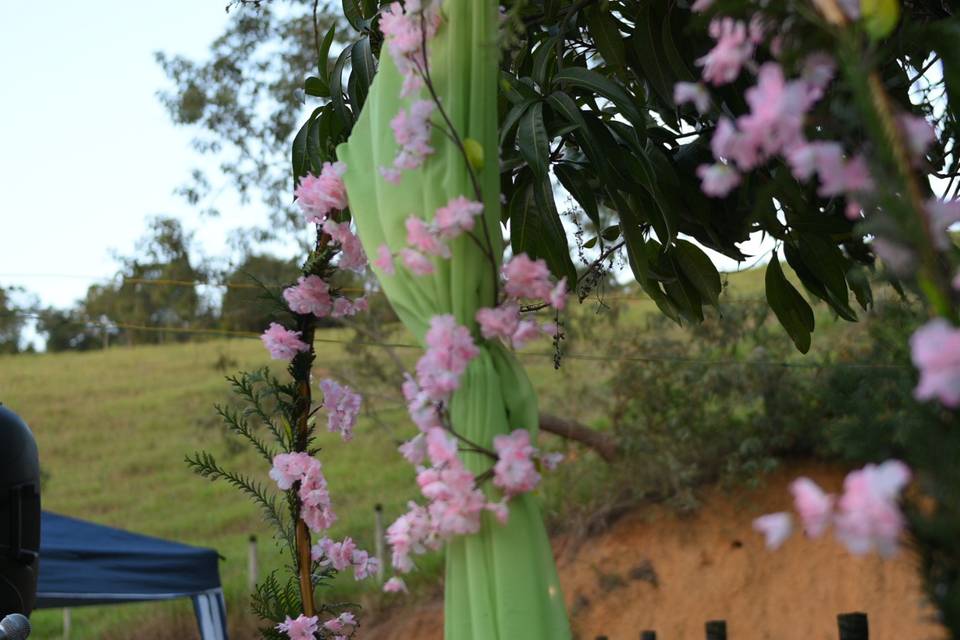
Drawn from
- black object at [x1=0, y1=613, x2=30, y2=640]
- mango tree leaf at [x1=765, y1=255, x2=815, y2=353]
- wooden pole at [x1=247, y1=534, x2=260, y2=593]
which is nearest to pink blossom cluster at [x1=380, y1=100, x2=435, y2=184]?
black object at [x1=0, y1=613, x2=30, y2=640]

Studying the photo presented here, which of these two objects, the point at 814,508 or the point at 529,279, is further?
the point at 529,279

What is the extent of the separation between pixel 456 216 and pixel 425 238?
0.05m

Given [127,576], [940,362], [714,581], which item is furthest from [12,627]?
[714,581]

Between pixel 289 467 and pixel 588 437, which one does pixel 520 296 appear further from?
pixel 588 437

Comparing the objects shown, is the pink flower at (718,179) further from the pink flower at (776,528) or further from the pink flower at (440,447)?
the pink flower at (440,447)

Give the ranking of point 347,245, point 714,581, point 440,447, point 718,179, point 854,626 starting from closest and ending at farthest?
point 718,179 → point 440,447 → point 347,245 → point 854,626 → point 714,581

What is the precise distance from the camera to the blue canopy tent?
19.3 feet

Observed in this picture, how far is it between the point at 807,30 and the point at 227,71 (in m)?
9.32

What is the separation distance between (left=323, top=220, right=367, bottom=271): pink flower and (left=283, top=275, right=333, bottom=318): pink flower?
5cm

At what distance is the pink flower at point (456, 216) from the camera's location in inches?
50.6

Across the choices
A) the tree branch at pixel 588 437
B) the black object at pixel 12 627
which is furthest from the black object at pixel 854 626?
the tree branch at pixel 588 437

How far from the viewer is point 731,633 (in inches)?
345

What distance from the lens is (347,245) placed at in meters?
1.70

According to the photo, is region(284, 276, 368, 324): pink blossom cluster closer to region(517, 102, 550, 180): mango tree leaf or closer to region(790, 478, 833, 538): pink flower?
region(517, 102, 550, 180): mango tree leaf
